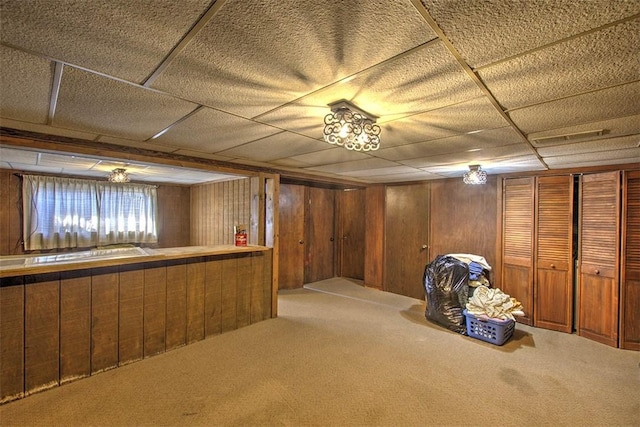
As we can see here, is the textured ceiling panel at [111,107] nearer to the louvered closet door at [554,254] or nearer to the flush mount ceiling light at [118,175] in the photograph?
the flush mount ceiling light at [118,175]

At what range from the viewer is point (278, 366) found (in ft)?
8.20

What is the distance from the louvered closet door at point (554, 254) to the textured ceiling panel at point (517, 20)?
3197 millimetres

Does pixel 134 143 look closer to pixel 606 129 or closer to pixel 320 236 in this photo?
pixel 606 129

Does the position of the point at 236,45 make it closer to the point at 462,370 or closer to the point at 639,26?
the point at 639,26

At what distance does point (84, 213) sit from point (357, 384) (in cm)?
506

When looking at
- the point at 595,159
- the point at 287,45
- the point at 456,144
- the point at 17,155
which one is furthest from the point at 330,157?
the point at 17,155

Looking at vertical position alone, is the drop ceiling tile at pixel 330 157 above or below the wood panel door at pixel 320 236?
above

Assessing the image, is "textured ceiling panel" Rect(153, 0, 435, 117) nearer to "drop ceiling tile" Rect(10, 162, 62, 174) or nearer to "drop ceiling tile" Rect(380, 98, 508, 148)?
"drop ceiling tile" Rect(380, 98, 508, 148)

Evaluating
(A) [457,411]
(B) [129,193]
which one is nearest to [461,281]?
(A) [457,411]

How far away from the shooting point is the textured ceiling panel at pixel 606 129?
5.58ft

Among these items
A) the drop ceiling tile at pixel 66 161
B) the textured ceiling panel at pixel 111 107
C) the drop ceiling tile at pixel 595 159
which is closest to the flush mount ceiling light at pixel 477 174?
the drop ceiling tile at pixel 595 159

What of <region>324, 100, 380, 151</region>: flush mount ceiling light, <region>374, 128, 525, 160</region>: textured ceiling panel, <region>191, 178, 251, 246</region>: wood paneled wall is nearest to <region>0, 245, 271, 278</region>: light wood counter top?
<region>191, 178, 251, 246</region>: wood paneled wall

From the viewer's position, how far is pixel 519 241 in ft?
12.0

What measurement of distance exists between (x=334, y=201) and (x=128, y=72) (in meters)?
5.18
